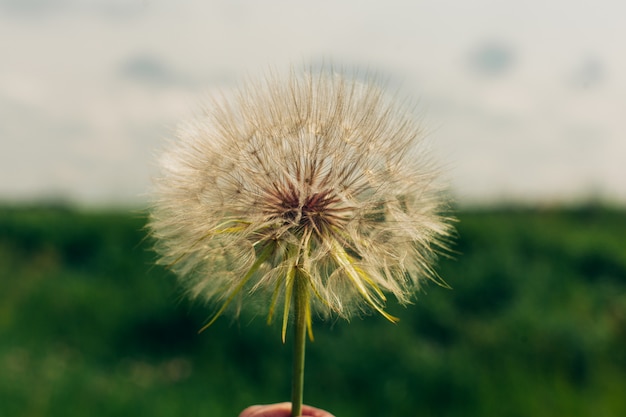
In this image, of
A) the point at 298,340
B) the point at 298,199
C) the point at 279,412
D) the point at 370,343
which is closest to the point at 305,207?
the point at 298,199

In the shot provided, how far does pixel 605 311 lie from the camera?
448 inches

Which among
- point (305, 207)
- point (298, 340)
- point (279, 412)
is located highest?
point (305, 207)

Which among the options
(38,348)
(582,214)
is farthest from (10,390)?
(582,214)

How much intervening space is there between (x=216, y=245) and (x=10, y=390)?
7.75 m

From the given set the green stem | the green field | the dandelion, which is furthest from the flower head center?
the green field

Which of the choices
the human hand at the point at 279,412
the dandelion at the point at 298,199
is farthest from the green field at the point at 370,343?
the dandelion at the point at 298,199

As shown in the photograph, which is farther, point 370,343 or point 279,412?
point 370,343

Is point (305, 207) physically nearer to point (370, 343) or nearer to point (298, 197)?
point (298, 197)

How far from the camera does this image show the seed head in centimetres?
190

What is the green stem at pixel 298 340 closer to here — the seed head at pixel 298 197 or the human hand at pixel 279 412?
the seed head at pixel 298 197

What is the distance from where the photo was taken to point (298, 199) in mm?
1948

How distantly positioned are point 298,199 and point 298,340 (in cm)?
43

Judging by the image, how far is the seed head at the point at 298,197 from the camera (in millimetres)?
1898

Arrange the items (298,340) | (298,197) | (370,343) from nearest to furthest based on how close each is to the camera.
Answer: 1. (298,340)
2. (298,197)
3. (370,343)
